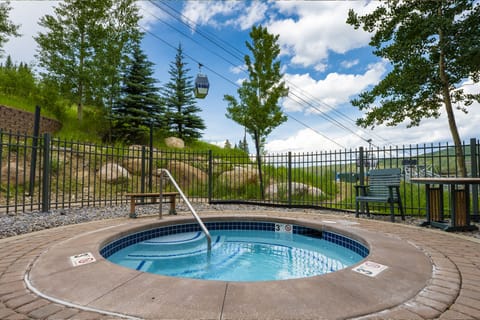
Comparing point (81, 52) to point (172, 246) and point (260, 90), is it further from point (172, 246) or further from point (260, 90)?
point (172, 246)

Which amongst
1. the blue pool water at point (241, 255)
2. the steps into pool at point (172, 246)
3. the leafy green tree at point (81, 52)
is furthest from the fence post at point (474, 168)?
the leafy green tree at point (81, 52)

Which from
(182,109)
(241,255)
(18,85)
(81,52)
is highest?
(81,52)

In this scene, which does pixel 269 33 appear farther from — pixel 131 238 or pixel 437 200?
pixel 131 238

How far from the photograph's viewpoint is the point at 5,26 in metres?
14.4

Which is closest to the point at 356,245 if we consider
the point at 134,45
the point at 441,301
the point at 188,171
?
the point at 441,301

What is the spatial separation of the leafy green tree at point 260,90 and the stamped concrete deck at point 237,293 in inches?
289

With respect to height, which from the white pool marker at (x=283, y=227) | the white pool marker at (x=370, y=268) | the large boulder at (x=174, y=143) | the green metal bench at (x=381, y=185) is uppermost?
the large boulder at (x=174, y=143)

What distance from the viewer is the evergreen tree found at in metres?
14.0

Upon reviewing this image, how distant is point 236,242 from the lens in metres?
4.50

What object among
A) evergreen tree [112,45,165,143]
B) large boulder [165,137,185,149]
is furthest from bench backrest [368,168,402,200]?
large boulder [165,137,185,149]

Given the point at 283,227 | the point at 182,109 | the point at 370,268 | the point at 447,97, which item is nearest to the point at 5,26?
the point at 182,109

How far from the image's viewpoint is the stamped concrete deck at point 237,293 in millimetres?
1461

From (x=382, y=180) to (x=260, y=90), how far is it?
5554 mm

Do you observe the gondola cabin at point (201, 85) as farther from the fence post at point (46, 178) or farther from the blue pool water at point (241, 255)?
the blue pool water at point (241, 255)
